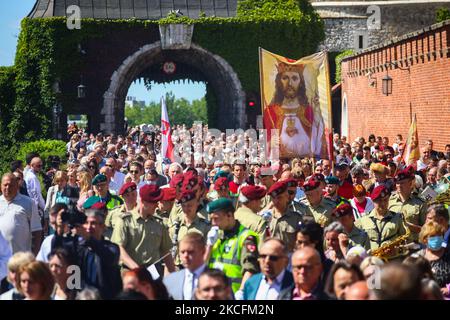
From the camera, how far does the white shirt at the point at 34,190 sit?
14512 mm

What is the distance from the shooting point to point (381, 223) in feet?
37.0

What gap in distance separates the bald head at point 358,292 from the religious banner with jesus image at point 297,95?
10032 millimetres

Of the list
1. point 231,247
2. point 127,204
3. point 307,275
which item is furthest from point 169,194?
point 307,275

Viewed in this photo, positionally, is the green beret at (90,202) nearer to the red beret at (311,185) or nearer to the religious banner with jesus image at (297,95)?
the red beret at (311,185)

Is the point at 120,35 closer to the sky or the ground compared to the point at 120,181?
closer to the sky

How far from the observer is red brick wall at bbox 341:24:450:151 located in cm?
2575

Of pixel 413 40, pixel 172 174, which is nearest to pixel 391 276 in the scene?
pixel 172 174

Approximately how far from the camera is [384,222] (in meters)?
11.3

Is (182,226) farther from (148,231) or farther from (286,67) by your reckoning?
(286,67)

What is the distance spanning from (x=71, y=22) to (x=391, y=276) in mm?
34541

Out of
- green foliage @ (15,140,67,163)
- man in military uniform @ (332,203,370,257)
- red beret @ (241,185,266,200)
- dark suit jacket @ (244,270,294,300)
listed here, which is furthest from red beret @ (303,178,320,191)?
green foliage @ (15,140,67,163)

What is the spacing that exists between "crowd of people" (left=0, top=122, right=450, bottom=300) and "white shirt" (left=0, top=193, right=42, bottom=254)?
0.5 inches

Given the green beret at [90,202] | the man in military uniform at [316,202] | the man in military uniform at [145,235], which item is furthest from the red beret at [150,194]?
the man in military uniform at [316,202]

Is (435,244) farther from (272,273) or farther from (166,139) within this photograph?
(166,139)
